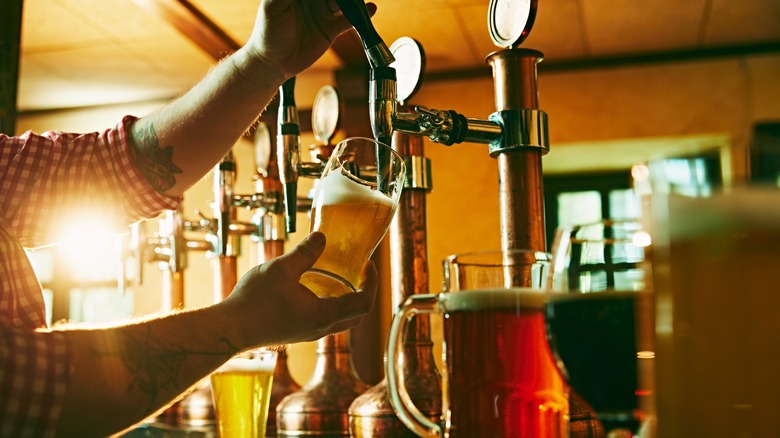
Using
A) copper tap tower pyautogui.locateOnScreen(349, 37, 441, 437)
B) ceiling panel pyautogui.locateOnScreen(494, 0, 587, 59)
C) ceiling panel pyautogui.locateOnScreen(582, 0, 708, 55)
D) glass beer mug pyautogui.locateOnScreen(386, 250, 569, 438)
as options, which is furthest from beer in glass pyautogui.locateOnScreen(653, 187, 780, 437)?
ceiling panel pyautogui.locateOnScreen(582, 0, 708, 55)

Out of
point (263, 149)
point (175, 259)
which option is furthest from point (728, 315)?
point (175, 259)

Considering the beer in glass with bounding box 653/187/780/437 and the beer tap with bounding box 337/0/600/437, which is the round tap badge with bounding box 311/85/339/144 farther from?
the beer in glass with bounding box 653/187/780/437

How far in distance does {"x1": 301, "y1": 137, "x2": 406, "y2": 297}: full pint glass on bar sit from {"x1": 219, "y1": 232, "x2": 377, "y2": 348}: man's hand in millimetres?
26

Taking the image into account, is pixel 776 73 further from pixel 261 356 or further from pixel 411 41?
pixel 261 356

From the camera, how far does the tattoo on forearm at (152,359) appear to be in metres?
0.91

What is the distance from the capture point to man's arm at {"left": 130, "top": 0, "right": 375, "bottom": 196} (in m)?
→ 1.18

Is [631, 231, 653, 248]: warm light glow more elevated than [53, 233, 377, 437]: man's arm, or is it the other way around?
[631, 231, 653, 248]: warm light glow

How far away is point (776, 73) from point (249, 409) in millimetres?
4770

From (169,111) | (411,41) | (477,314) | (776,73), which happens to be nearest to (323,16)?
(411,41)

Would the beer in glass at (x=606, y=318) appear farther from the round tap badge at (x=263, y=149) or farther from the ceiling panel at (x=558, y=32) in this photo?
the ceiling panel at (x=558, y=32)

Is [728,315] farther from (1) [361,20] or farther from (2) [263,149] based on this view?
(2) [263,149]

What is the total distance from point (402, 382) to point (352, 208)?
0.22 metres

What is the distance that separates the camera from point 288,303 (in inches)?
37.3

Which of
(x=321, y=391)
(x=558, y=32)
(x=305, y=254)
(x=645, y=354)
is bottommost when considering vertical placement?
(x=321, y=391)
